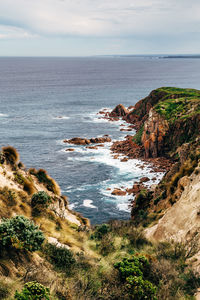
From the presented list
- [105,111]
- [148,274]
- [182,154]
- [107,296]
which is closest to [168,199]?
[182,154]

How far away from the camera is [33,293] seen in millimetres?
9570

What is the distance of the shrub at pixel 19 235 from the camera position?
41.4 feet

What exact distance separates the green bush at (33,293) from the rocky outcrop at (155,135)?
62.5 metres

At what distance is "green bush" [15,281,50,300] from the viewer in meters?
9.27

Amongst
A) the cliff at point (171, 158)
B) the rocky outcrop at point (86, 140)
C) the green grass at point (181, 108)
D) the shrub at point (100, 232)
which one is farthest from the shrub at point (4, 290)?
the rocky outcrop at point (86, 140)

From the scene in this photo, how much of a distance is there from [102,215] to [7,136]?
50901 mm

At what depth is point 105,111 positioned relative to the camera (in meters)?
120

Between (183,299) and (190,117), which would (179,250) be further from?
(190,117)

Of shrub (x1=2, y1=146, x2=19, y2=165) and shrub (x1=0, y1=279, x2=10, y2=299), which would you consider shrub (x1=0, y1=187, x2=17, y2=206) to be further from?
shrub (x1=0, y1=279, x2=10, y2=299)

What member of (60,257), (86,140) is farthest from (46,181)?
(86,140)

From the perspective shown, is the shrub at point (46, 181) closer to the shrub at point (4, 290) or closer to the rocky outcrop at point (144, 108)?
the shrub at point (4, 290)

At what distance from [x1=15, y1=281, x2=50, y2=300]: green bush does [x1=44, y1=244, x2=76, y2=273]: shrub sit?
4.01 m

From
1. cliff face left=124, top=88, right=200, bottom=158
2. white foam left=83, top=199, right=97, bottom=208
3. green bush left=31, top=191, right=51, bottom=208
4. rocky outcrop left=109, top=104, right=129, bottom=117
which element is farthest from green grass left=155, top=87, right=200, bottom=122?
green bush left=31, top=191, right=51, bottom=208

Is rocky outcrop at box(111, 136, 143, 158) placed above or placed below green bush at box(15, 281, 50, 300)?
below
